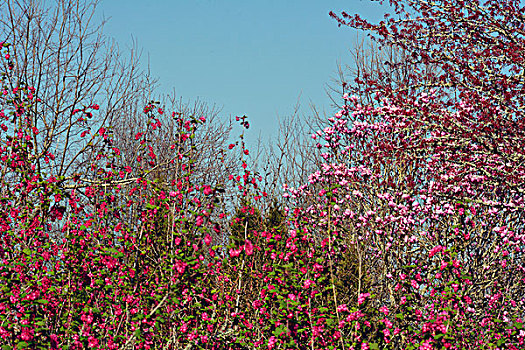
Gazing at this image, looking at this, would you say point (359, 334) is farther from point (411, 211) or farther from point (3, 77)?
point (3, 77)

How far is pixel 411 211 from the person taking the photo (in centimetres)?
720

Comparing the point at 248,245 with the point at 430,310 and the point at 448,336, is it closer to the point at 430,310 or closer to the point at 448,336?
the point at 448,336

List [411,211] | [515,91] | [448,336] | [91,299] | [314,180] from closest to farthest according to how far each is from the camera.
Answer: [448,336] < [91,299] < [515,91] < [411,211] < [314,180]

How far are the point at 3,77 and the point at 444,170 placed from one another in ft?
21.5

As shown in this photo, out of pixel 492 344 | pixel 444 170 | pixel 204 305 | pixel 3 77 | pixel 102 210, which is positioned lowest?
pixel 492 344

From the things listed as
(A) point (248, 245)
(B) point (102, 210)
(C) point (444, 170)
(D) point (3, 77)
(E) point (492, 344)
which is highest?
(D) point (3, 77)

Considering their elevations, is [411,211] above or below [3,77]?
below

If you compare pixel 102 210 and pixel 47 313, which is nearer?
pixel 47 313

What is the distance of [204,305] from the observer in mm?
4863

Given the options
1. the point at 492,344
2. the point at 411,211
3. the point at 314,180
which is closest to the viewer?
the point at 492,344

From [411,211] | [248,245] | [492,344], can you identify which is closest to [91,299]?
[248,245]

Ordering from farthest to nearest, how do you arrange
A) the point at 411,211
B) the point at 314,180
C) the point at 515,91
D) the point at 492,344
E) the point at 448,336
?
1. the point at 314,180
2. the point at 411,211
3. the point at 515,91
4. the point at 492,344
5. the point at 448,336

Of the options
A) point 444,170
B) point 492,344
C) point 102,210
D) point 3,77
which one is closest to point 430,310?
point 492,344

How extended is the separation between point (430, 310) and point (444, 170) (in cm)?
238
